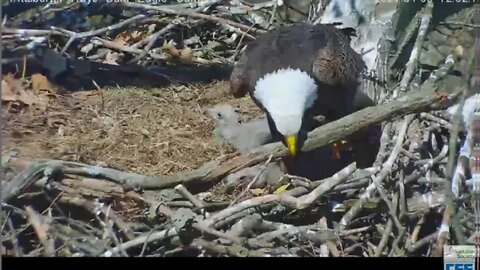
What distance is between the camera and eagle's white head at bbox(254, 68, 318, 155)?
9.72 ft

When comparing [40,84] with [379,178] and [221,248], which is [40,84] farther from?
[379,178]

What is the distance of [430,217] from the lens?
301cm

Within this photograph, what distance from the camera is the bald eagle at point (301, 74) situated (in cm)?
302

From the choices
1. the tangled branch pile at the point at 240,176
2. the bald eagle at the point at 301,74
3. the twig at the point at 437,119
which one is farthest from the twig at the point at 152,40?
the twig at the point at 437,119

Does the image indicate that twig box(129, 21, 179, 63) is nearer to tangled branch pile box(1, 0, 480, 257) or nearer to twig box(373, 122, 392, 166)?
tangled branch pile box(1, 0, 480, 257)

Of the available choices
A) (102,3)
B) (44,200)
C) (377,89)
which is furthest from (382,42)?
(44,200)

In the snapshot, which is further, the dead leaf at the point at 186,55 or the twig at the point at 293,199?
the dead leaf at the point at 186,55

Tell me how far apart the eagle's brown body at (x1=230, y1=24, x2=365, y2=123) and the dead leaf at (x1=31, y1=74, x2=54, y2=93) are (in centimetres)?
76

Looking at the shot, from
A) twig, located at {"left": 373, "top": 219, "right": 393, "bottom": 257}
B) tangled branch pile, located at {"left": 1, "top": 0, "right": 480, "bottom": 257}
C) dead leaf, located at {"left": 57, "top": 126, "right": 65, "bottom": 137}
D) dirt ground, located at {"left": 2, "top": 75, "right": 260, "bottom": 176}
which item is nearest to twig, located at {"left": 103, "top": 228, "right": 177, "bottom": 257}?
tangled branch pile, located at {"left": 1, "top": 0, "right": 480, "bottom": 257}

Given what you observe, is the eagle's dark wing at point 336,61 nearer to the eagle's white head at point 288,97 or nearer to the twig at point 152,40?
the eagle's white head at point 288,97

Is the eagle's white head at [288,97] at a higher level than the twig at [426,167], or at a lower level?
higher

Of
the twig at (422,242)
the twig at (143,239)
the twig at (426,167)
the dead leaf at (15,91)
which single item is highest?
the dead leaf at (15,91)

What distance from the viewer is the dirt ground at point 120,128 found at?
2.96 meters

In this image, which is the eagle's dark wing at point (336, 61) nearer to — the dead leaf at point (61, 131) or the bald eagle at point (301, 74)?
the bald eagle at point (301, 74)
